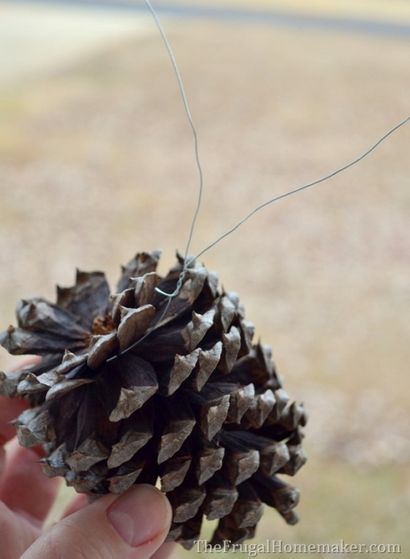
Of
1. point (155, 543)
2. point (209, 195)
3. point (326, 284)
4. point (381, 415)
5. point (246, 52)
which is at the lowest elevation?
point (155, 543)

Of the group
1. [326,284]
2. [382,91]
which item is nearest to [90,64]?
[382,91]

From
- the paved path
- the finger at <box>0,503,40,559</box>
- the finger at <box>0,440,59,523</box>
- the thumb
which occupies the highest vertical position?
the paved path

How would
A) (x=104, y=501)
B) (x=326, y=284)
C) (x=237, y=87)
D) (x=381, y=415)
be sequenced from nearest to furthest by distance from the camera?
(x=104, y=501), (x=381, y=415), (x=326, y=284), (x=237, y=87)

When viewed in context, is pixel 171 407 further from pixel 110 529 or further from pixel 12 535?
pixel 12 535

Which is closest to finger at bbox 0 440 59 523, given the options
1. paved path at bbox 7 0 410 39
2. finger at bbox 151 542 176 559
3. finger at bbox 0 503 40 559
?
finger at bbox 0 503 40 559

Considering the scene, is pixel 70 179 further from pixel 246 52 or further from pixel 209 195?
pixel 246 52

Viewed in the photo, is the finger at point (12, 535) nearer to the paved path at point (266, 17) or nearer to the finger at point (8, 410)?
the finger at point (8, 410)

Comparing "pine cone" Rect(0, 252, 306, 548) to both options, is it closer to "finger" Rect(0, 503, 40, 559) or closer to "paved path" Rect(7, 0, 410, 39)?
"finger" Rect(0, 503, 40, 559)

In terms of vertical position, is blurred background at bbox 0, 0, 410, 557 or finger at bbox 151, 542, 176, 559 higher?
blurred background at bbox 0, 0, 410, 557
